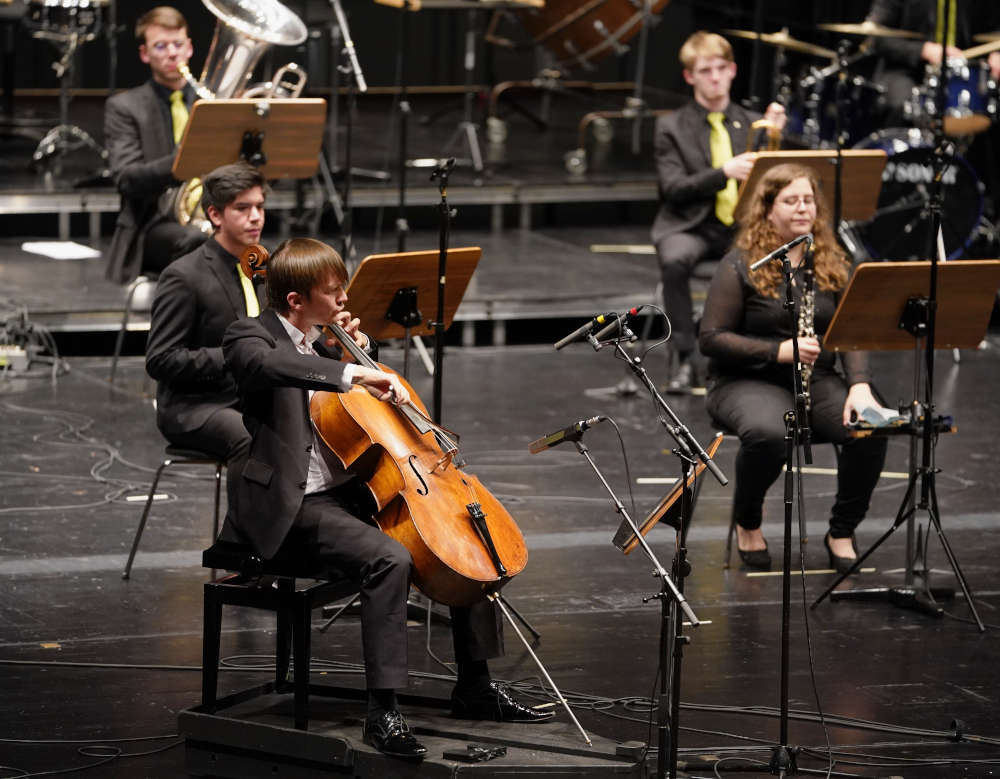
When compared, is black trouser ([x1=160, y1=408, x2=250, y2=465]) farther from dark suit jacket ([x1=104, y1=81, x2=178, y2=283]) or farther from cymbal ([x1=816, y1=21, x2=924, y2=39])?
cymbal ([x1=816, y1=21, x2=924, y2=39])

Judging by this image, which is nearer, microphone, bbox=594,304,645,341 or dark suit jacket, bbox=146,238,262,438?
microphone, bbox=594,304,645,341

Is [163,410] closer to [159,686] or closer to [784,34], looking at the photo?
[159,686]

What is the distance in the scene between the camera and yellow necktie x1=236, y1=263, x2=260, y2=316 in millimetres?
5410

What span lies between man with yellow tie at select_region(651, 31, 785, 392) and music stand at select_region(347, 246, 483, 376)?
273 centimetres

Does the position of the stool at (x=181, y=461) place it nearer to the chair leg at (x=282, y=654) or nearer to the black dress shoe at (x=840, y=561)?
the chair leg at (x=282, y=654)

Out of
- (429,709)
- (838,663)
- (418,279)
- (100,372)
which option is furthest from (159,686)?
(100,372)

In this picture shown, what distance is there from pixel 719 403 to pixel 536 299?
10.1 ft

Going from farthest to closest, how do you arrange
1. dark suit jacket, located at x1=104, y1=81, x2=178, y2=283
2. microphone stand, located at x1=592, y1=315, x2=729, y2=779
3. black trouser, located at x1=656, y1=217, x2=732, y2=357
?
black trouser, located at x1=656, y1=217, x2=732, y2=357
dark suit jacket, located at x1=104, y1=81, x2=178, y2=283
microphone stand, located at x1=592, y1=315, x2=729, y2=779

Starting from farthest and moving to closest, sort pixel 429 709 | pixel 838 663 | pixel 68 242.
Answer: pixel 68 242 → pixel 838 663 → pixel 429 709

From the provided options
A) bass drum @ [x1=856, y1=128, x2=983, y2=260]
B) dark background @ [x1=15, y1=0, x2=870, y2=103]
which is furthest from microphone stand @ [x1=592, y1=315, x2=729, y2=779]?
dark background @ [x1=15, y1=0, x2=870, y2=103]

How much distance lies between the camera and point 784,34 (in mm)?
10414

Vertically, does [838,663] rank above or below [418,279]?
below

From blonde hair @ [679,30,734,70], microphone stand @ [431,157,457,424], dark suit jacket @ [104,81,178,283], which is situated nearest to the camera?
microphone stand @ [431,157,457,424]

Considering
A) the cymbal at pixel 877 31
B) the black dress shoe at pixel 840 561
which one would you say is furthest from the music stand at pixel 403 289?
the cymbal at pixel 877 31
